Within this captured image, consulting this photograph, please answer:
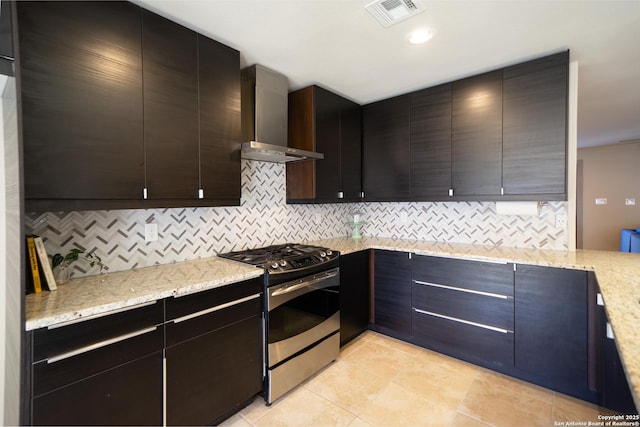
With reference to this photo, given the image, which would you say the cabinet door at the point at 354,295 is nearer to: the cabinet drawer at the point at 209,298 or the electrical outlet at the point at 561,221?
the cabinet drawer at the point at 209,298

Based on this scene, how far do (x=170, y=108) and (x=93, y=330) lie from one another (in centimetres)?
128

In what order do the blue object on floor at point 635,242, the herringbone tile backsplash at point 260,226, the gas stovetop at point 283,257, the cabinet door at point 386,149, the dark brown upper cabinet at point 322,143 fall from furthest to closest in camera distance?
the blue object on floor at point 635,242, the cabinet door at point 386,149, the dark brown upper cabinet at point 322,143, the gas stovetop at point 283,257, the herringbone tile backsplash at point 260,226

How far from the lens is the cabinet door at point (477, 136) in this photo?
2488 mm

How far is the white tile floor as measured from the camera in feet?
5.96

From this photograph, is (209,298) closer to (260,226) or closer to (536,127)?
(260,226)

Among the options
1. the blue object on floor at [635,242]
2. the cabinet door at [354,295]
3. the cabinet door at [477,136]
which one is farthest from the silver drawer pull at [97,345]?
the blue object on floor at [635,242]

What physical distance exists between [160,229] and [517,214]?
298 centimetres

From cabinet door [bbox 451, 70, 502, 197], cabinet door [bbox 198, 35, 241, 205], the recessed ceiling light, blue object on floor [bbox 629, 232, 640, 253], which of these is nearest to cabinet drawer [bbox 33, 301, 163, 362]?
cabinet door [bbox 198, 35, 241, 205]

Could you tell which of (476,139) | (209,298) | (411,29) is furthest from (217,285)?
(476,139)

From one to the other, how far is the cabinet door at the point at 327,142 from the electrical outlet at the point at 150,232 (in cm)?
141

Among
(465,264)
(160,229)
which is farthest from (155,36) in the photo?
(465,264)

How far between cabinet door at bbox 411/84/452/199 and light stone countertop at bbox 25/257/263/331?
6.23ft

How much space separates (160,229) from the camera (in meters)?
2.05

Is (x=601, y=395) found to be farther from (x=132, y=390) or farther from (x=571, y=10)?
(x=132, y=390)
